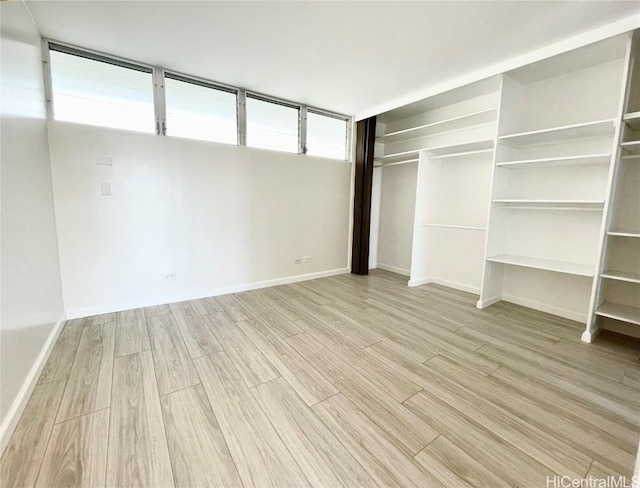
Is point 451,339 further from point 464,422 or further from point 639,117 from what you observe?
point 639,117

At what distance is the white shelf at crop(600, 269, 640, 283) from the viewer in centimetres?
220

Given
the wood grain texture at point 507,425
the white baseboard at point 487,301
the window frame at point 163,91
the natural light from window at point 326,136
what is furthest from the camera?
the natural light from window at point 326,136

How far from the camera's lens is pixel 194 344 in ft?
7.59

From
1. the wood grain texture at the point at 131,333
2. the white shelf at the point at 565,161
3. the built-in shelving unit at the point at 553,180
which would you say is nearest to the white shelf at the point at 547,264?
the built-in shelving unit at the point at 553,180

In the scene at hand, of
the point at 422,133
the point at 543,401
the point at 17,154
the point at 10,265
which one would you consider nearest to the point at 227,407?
the point at 10,265

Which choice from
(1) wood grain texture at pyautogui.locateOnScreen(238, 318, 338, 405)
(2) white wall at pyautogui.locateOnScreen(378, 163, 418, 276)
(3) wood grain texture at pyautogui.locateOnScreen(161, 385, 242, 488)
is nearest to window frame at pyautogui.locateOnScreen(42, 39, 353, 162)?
(2) white wall at pyautogui.locateOnScreen(378, 163, 418, 276)

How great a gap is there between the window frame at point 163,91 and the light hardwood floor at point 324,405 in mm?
2211

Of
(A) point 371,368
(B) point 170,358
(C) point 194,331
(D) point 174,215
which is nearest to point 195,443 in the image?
(B) point 170,358

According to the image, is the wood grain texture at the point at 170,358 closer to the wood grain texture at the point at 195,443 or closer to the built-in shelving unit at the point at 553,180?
the wood grain texture at the point at 195,443

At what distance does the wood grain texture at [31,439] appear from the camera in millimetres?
1162

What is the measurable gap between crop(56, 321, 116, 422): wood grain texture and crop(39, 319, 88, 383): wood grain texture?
0.04m

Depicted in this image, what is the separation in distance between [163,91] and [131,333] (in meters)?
2.57

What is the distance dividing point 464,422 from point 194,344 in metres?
2.03

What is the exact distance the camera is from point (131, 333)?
2.47 metres
